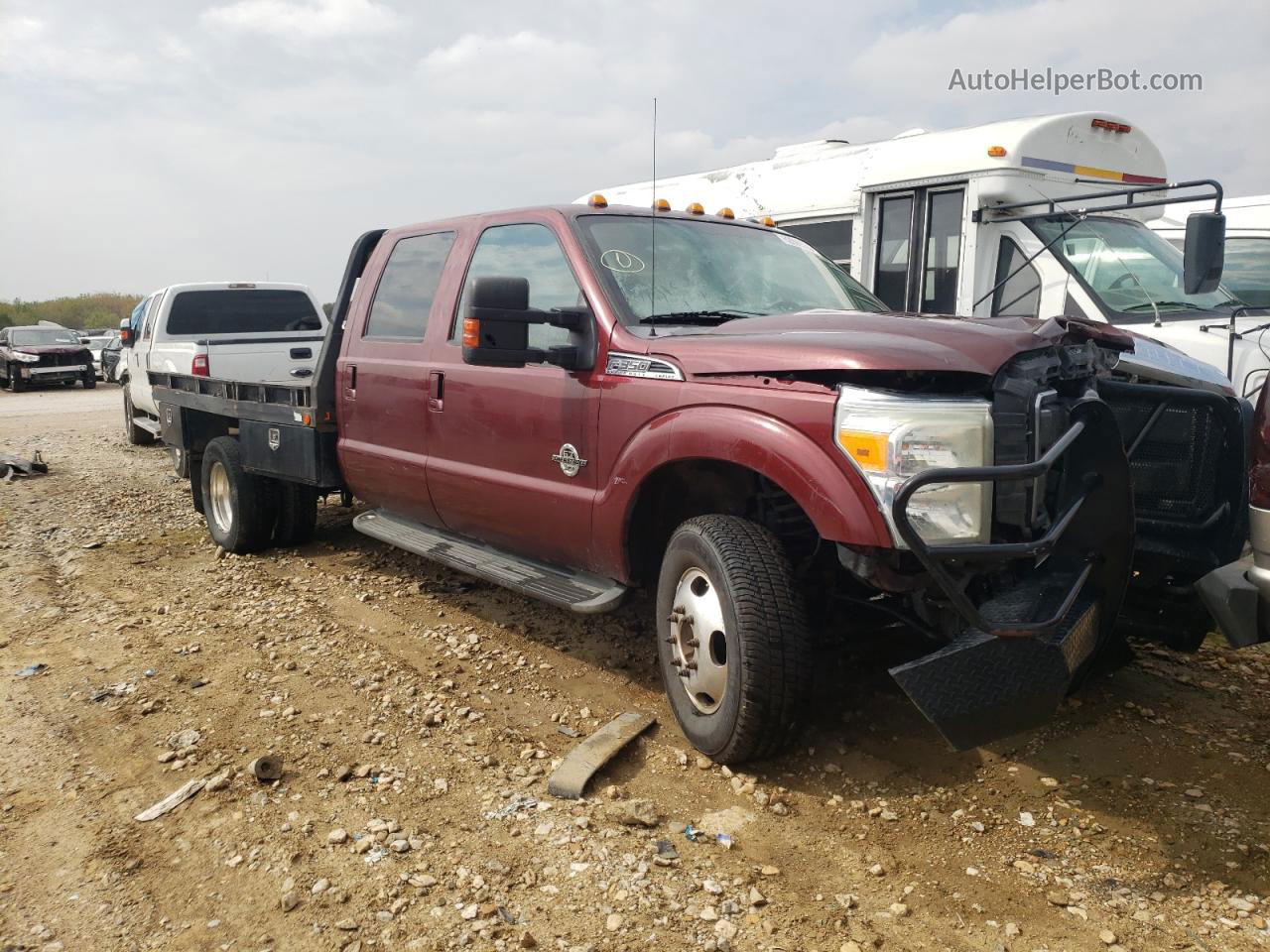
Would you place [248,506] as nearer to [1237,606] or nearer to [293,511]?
[293,511]

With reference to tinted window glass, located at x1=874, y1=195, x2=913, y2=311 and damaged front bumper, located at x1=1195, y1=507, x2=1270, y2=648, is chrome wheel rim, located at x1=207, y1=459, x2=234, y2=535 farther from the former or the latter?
damaged front bumper, located at x1=1195, y1=507, x2=1270, y2=648

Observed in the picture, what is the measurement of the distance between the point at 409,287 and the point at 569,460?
5.66 feet

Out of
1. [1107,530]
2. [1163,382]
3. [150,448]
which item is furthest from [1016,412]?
[150,448]

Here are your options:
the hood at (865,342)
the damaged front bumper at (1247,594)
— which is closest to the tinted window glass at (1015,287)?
the hood at (865,342)

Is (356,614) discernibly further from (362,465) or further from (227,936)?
(227,936)

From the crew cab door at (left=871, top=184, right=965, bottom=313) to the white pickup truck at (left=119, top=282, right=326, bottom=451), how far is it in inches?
208

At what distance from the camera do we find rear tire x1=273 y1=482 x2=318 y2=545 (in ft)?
21.0

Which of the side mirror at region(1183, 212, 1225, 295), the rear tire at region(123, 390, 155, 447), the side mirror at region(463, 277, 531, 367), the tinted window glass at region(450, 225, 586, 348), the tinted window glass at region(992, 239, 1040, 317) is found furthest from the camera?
the rear tire at region(123, 390, 155, 447)

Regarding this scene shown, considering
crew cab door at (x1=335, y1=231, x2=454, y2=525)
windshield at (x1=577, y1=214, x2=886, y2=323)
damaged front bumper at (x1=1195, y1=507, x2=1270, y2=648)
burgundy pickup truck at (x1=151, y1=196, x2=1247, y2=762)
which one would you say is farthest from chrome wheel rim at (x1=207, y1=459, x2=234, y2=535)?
damaged front bumper at (x1=1195, y1=507, x2=1270, y2=648)

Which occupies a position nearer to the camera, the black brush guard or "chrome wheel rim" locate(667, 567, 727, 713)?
the black brush guard

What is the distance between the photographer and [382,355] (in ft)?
16.6

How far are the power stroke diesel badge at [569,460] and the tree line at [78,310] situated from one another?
58.0m

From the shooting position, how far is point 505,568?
168 inches

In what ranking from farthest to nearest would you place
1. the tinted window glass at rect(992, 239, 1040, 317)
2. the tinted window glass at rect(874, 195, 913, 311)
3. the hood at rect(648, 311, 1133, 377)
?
the tinted window glass at rect(874, 195, 913, 311) < the tinted window glass at rect(992, 239, 1040, 317) < the hood at rect(648, 311, 1133, 377)
